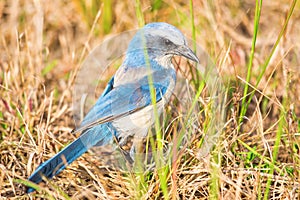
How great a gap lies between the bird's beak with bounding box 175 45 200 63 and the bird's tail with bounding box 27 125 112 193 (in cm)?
55

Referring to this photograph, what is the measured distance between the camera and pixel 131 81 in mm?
2967

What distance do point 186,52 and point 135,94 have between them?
333 millimetres

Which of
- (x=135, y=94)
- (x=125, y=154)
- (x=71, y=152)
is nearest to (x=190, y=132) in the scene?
(x=135, y=94)

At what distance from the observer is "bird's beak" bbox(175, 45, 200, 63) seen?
2.89 m

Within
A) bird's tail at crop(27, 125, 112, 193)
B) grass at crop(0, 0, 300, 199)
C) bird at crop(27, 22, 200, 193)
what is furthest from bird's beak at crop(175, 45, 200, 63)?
bird's tail at crop(27, 125, 112, 193)

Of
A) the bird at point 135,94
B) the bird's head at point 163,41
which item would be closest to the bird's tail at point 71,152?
the bird at point 135,94

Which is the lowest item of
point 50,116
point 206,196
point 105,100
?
point 206,196

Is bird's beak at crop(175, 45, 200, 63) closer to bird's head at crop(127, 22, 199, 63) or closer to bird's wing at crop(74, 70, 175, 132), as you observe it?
bird's head at crop(127, 22, 199, 63)

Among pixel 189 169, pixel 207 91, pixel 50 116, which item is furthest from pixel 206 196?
pixel 50 116

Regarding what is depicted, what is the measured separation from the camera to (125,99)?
2.89m

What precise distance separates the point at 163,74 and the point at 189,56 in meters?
0.18

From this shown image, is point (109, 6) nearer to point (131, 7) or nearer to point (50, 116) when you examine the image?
point (131, 7)

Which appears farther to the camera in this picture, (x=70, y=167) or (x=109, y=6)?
(x=109, y=6)

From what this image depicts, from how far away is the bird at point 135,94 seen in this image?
2.85m
